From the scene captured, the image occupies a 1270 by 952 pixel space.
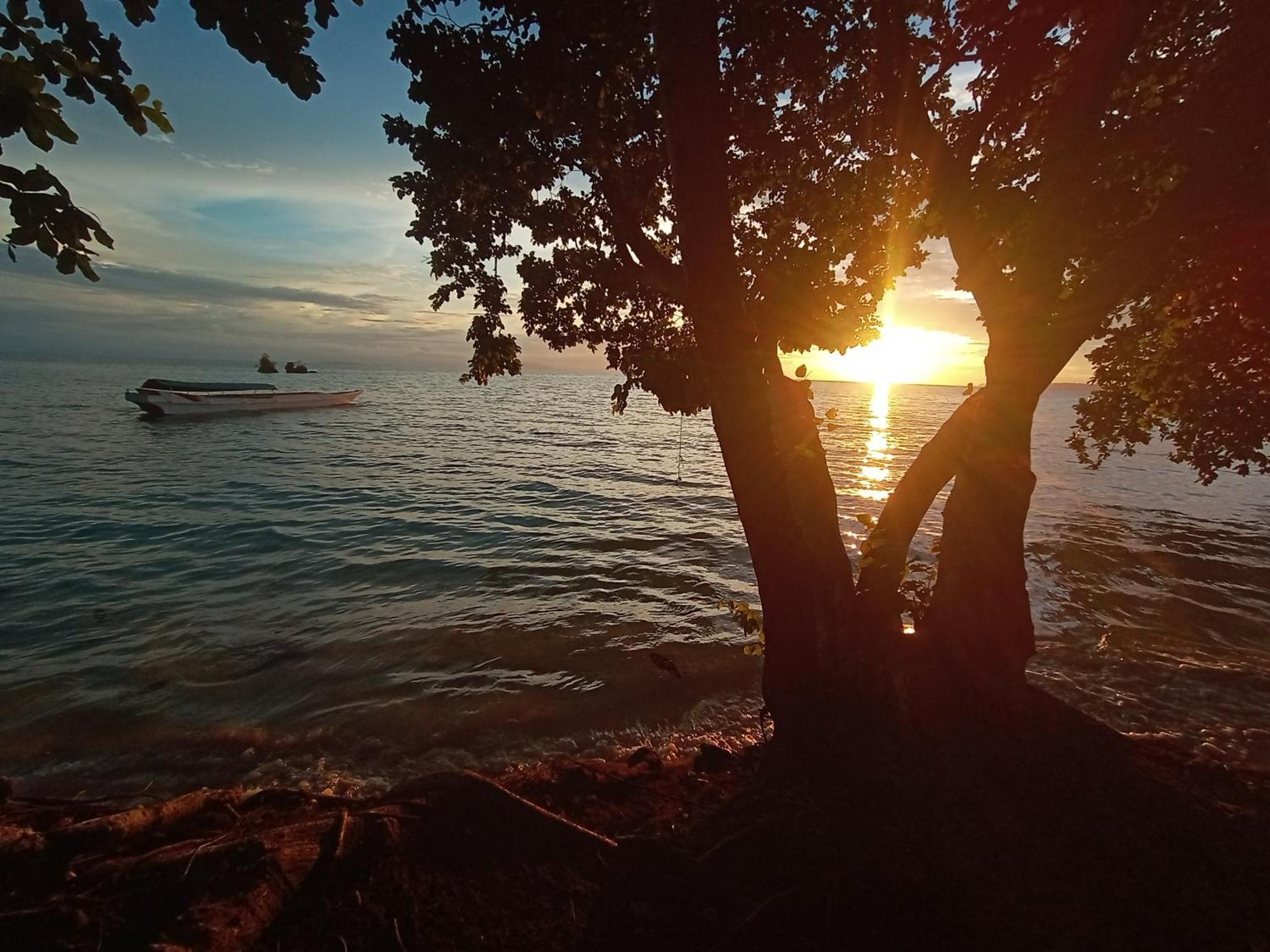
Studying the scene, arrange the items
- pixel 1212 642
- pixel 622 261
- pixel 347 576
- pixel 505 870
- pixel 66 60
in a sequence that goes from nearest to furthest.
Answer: pixel 66 60 → pixel 505 870 → pixel 622 261 → pixel 1212 642 → pixel 347 576

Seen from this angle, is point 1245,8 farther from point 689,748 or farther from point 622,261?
point 689,748

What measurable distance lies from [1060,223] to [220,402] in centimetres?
5540

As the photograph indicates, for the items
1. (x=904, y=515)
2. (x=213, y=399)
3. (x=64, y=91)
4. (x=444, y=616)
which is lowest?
(x=444, y=616)

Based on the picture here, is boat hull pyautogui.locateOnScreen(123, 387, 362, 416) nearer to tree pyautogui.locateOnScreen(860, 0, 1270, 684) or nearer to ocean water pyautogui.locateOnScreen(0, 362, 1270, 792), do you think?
ocean water pyautogui.locateOnScreen(0, 362, 1270, 792)

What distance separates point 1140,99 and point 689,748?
9.09 metres

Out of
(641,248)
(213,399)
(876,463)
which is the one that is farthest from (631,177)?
(213,399)

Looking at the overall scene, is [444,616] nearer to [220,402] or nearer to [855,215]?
[855,215]

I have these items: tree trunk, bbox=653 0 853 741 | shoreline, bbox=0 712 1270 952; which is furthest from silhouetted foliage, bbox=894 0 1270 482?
shoreline, bbox=0 712 1270 952

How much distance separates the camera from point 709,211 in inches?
172

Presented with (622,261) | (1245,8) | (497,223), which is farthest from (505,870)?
(1245,8)

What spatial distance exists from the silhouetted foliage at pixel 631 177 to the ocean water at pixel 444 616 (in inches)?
122

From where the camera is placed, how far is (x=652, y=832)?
13.9 feet

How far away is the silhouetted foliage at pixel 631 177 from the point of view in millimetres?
5504

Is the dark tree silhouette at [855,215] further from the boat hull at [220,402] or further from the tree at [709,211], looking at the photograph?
the boat hull at [220,402]
